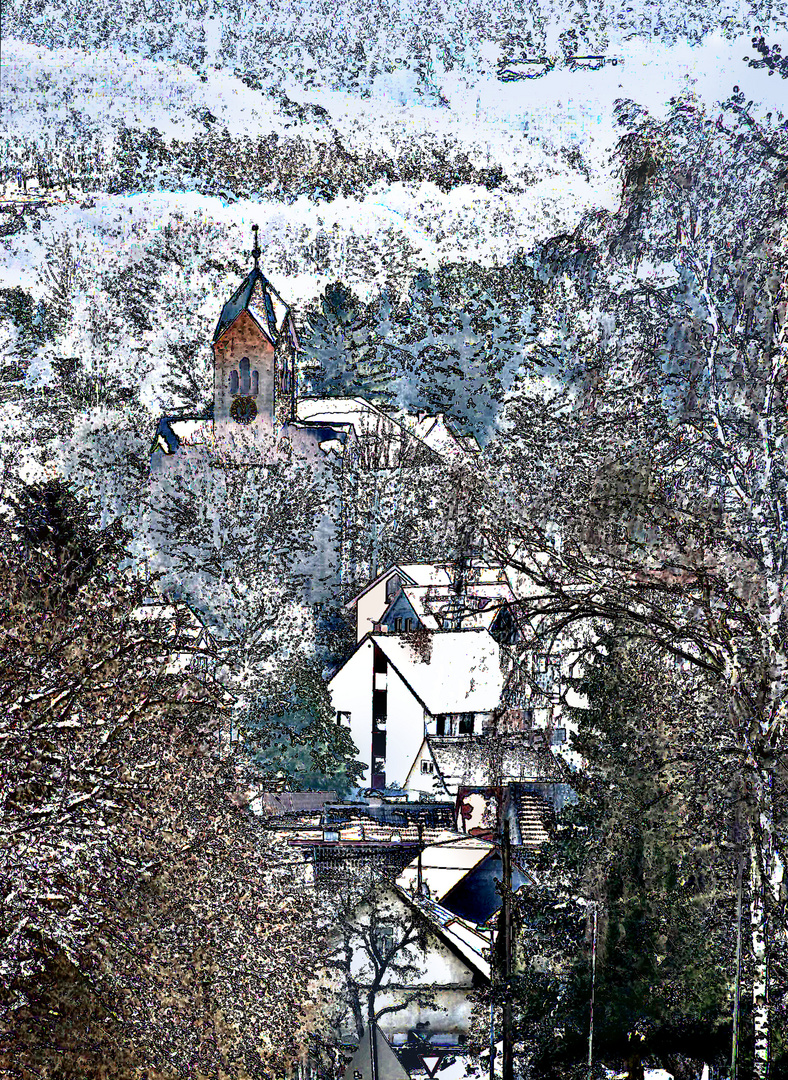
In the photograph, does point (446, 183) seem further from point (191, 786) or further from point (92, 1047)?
point (92, 1047)

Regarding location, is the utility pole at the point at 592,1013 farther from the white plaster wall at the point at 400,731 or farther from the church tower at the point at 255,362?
the church tower at the point at 255,362

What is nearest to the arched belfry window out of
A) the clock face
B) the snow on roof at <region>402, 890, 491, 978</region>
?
the clock face

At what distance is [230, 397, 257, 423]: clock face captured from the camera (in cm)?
2536

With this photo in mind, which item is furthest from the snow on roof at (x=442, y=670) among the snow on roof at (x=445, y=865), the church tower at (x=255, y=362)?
the church tower at (x=255, y=362)

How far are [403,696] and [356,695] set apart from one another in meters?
0.77

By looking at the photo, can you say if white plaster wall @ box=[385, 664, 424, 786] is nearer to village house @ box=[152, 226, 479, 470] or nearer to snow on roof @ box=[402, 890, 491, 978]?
snow on roof @ box=[402, 890, 491, 978]

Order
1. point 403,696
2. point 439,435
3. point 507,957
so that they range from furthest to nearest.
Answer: point 439,435, point 403,696, point 507,957

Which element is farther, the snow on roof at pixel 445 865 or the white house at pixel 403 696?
the white house at pixel 403 696

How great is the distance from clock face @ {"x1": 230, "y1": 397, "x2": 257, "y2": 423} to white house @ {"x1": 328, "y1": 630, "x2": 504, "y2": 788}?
7.41 meters

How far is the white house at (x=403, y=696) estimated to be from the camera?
18609mm

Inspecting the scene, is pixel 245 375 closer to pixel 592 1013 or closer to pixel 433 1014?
pixel 433 1014

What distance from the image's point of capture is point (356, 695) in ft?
63.4

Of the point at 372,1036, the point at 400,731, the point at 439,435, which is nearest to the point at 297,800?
the point at 400,731

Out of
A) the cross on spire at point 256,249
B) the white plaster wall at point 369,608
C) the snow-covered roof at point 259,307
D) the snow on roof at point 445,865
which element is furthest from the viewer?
the cross on spire at point 256,249
